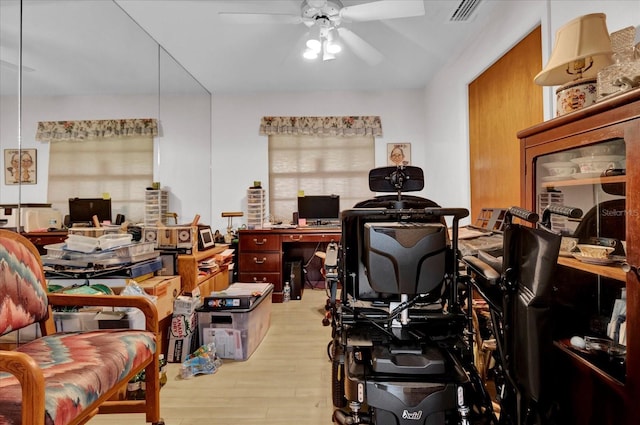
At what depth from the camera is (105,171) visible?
111 inches

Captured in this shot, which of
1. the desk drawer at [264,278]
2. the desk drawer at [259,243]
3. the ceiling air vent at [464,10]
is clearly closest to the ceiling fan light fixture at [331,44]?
the ceiling air vent at [464,10]

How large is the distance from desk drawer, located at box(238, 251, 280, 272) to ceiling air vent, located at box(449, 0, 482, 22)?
9.22 feet

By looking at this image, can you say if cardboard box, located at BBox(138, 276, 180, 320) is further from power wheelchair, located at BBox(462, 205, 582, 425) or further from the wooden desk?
power wheelchair, located at BBox(462, 205, 582, 425)

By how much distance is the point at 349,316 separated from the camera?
1.37 m

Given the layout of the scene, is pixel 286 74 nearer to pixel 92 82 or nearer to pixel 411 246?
pixel 92 82

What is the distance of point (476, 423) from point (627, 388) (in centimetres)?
47

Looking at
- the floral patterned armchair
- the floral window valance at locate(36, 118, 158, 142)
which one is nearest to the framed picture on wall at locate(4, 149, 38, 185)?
the floral window valance at locate(36, 118, 158, 142)

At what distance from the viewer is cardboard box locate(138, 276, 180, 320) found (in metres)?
1.99

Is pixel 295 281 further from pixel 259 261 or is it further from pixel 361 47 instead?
pixel 361 47

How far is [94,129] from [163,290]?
Answer: 62.5 inches

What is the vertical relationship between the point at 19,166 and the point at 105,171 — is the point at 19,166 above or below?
below

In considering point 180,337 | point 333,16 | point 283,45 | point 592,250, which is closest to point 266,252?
point 180,337

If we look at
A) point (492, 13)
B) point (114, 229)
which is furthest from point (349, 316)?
point (492, 13)

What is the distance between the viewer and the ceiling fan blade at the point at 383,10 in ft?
6.68
